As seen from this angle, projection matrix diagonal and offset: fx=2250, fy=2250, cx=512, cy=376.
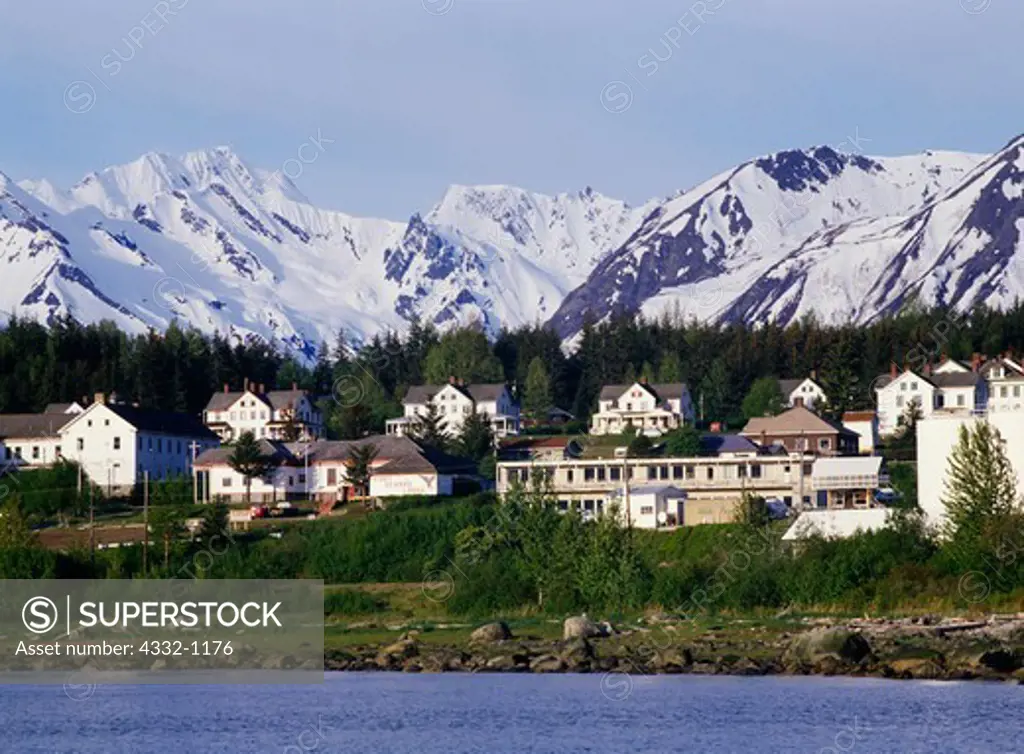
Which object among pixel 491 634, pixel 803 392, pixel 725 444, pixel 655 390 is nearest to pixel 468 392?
pixel 655 390

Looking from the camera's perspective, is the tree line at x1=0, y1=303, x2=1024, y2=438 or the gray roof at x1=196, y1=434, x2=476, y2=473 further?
the tree line at x1=0, y1=303, x2=1024, y2=438

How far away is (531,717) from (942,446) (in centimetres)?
3468

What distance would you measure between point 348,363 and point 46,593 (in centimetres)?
10446

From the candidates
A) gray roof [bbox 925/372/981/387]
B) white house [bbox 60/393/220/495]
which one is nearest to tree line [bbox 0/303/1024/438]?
gray roof [bbox 925/372/981/387]

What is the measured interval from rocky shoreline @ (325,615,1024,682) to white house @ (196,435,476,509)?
1431 inches

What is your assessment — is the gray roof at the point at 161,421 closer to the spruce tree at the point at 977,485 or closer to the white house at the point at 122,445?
the white house at the point at 122,445

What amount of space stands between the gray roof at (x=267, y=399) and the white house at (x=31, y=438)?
2072 centimetres

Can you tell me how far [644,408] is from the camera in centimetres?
14675

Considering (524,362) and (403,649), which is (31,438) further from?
(403,649)

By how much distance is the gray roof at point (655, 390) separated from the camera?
488 ft

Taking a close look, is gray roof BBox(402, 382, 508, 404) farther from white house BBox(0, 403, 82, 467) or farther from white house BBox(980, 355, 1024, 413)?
white house BBox(980, 355, 1024, 413)

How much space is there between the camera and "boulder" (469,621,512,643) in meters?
68.8

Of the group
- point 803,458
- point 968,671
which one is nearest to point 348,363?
point 803,458

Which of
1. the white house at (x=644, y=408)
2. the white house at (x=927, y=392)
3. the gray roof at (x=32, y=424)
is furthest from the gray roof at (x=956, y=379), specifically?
the gray roof at (x=32, y=424)
